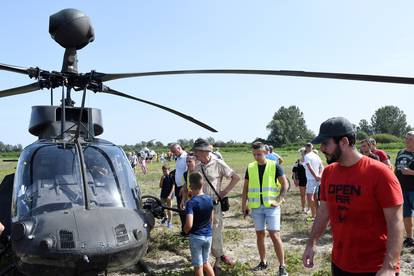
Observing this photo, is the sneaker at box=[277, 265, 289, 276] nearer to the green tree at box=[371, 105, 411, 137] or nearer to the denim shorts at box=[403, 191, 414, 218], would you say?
the denim shorts at box=[403, 191, 414, 218]

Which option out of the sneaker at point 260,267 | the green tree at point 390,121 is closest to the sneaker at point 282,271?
the sneaker at point 260,267

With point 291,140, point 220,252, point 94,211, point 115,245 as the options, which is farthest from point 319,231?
point 291,140

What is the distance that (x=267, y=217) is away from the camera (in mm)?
5496

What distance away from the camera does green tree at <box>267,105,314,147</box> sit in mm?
108606

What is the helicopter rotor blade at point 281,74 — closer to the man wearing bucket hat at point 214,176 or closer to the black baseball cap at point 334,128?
the black baseball cap at point 334,128

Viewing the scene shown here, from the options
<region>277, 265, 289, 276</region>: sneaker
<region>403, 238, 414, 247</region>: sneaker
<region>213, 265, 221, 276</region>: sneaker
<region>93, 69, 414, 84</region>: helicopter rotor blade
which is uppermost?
<region>93, 69, 414, 84</region>: helicopter rotor blade

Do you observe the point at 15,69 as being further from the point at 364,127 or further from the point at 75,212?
the point at 364,127

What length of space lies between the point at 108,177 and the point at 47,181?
1.99 ft

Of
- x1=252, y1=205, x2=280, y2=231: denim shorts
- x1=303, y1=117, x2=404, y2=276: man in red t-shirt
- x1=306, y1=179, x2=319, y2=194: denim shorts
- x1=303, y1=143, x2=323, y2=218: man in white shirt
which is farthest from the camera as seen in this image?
x1=306, y1=179, x2=319, y2=194: denim shorts

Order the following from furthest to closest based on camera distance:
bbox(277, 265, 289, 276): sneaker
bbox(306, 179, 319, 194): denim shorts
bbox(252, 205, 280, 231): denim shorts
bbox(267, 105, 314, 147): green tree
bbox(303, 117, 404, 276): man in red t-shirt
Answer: bbox(267, 105, 314, 147): green tree, bbox(306, 179, 319, 194): denim shorts, bbox(252, 205, 280, 231): denim shorts, bbox(277, 265, 289, 276): sneaker, bbox(303, 117, 404, 276): man in red t-shirt

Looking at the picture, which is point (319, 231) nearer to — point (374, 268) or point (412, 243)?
point (374, 268)

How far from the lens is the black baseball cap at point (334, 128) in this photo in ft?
9.93

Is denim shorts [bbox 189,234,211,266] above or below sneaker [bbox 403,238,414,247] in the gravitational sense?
above

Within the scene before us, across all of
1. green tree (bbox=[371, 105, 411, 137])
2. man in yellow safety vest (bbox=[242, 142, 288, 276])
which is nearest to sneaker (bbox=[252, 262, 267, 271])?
man in yellow safety vest (bbox=[242, 142, 288, 276])
